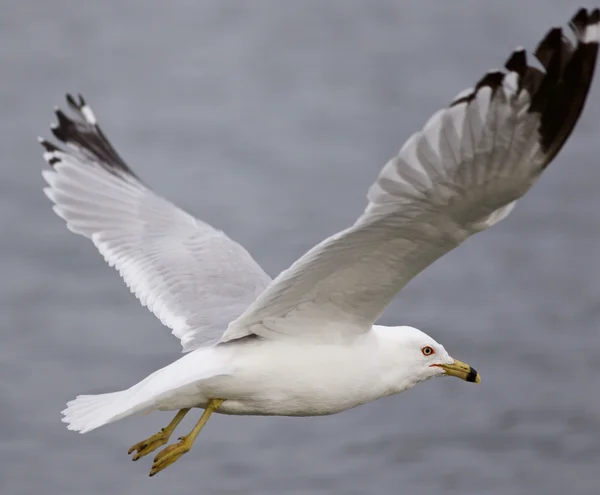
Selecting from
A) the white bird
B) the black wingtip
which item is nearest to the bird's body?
the white bird

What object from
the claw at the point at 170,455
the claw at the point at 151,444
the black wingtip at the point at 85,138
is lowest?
the claw at the point at 170,455

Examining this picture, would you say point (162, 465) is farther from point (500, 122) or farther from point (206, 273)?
point (500, 122)

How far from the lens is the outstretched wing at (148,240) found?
274 inches

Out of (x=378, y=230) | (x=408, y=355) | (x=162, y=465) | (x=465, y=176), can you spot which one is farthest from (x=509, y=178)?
(x=162, y=465)

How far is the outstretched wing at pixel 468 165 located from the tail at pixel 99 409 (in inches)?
31.4

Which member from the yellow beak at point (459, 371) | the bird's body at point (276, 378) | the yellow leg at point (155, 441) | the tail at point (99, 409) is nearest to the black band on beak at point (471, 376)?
the yellow beak at point (459, 371)

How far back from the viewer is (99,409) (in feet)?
19.4

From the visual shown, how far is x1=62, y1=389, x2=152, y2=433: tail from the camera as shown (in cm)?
567

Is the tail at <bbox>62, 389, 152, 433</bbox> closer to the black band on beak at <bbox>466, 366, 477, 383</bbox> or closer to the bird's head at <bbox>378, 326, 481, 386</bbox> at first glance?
the bird's head at <bbox>378, 326, 481, 386</bbox>

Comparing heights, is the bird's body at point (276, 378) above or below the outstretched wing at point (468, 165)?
below

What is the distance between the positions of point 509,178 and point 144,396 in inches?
72.4

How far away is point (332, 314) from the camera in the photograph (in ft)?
19.5

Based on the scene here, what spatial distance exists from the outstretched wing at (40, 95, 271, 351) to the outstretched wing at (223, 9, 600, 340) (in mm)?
1363

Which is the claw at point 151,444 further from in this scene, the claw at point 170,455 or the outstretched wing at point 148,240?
the outstretched wing at point 148,240
